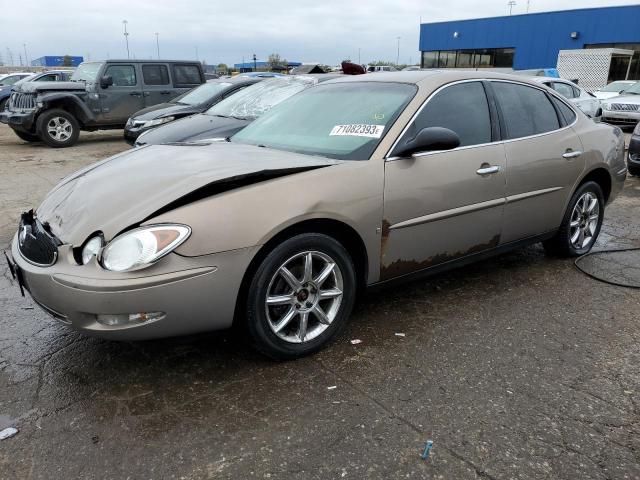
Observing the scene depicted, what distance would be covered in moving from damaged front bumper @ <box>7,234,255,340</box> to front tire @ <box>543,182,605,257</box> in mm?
3048

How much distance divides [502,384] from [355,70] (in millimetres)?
6084

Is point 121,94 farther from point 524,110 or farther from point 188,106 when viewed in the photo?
point 524,110

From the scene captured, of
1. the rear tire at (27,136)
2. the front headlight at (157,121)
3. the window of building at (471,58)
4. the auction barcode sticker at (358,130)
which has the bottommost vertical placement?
the rear tire at (27,136)

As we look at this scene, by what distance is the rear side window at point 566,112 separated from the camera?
4.40 m

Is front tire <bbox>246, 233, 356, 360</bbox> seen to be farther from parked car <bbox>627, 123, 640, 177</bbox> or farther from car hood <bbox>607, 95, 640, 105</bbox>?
car hood <bbox>607, 95, 640, 105</bbox>

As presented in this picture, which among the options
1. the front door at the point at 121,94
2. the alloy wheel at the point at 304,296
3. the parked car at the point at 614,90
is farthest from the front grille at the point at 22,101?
the parked car at the point at 614,90

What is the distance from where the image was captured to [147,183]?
280 cm

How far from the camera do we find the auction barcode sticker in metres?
3.28

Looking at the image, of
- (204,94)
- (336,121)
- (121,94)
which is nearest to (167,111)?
(204,94)

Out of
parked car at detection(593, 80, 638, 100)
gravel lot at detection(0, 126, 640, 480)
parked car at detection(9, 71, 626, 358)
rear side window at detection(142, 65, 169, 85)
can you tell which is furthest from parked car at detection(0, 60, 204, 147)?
parked car at detection(593, 80, 638, 100)

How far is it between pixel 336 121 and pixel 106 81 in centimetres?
1044

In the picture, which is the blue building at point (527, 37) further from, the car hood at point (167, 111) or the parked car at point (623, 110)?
the car hood at point (167, 111)

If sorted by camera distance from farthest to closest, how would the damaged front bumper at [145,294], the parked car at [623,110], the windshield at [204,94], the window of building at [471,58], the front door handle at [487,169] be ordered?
the window of building at [471,58] < the parked car at [623,110] < the windshield at [204,94] < the front door handle at [487,169] < the damaged front bumper at [145,294]

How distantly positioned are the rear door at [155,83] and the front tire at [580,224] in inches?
429
